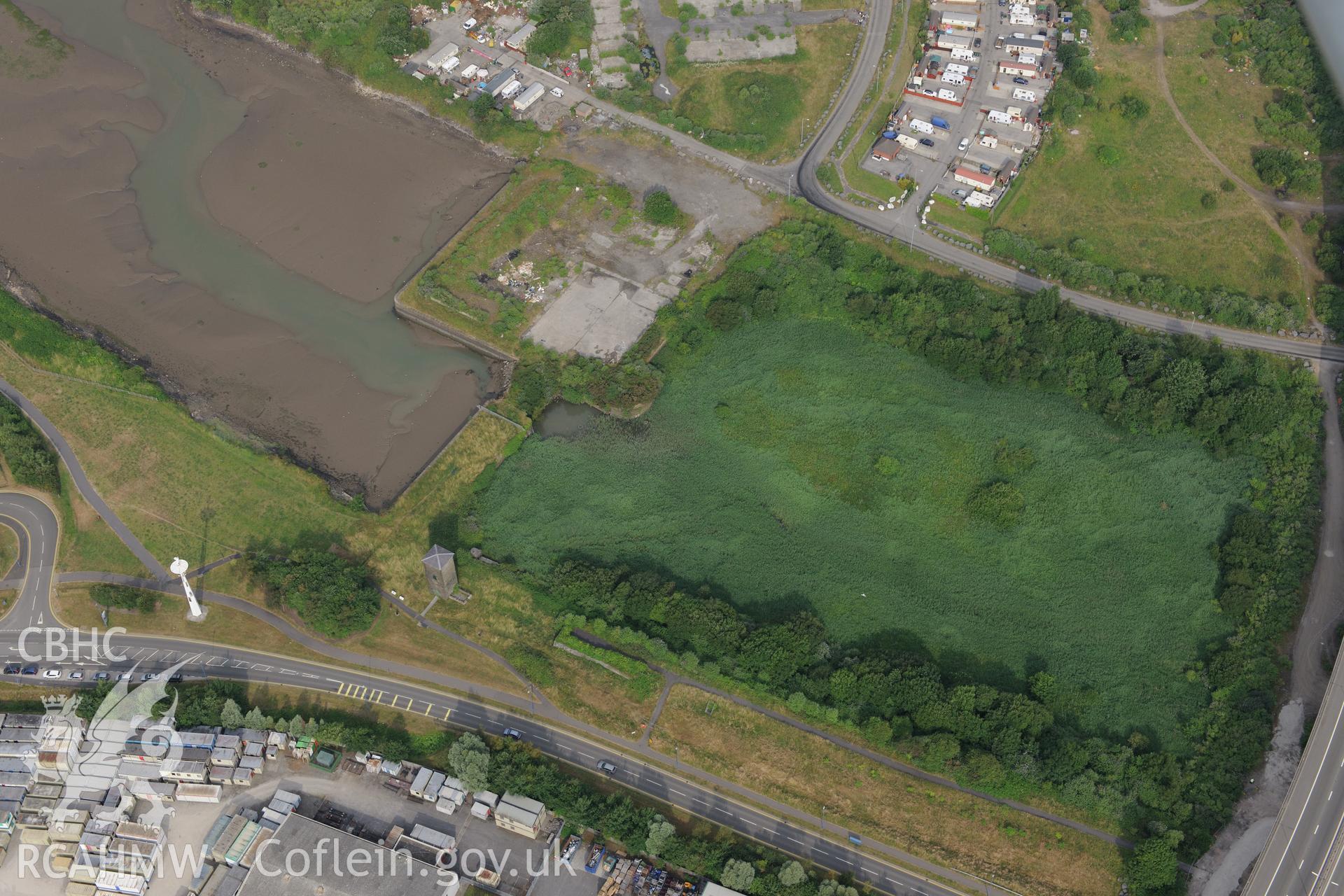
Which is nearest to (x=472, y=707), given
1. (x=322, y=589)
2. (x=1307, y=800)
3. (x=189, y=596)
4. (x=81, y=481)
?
(x=322, y=589)

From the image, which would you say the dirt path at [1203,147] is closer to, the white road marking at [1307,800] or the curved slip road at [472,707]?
the white road marking at [1307,800]

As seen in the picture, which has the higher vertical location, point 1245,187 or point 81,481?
point 1245,187

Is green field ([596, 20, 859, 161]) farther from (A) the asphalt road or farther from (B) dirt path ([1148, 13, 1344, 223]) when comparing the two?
(A) the asphalt road

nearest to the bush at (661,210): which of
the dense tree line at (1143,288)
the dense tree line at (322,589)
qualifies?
the dense tree line at (1143,288)

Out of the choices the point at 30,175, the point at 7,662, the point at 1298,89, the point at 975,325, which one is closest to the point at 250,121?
the point at 30,175

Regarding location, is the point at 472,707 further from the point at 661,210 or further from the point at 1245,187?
the point at 1245,187

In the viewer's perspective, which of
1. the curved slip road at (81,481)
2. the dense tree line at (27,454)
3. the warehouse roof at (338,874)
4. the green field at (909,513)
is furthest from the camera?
the dense tree line at (27,454)
